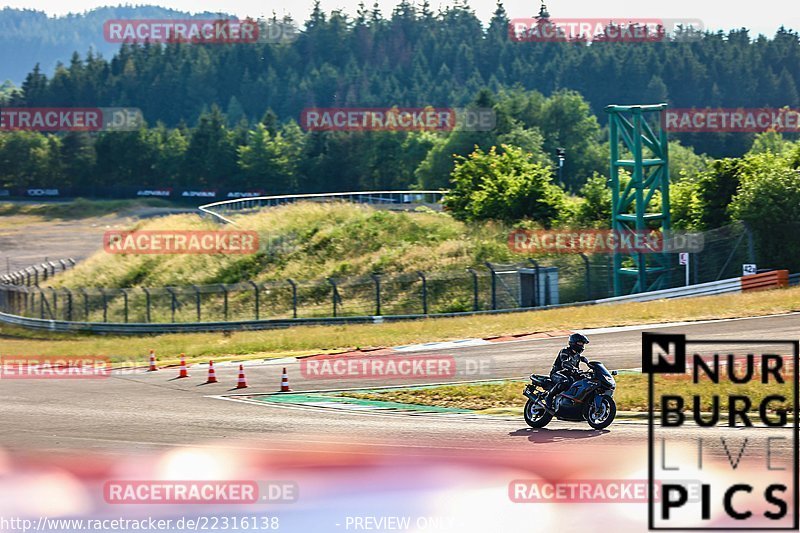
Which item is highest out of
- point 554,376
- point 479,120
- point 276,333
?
point 479,120

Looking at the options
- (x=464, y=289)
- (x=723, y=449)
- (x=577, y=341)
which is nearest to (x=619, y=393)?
(x=577, y=341)

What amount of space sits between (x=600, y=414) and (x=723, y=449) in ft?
8.32

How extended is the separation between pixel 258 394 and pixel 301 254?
111ft

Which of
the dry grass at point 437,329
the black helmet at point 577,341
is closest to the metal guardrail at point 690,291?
the dry grass at point 437,329

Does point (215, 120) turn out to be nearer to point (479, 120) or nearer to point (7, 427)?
point (479, 120)

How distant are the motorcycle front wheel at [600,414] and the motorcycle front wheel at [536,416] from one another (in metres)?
0.73

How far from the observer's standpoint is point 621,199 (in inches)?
1833

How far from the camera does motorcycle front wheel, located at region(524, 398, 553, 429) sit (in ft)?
61.6

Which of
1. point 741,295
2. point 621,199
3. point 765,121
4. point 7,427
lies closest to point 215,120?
point 765,121

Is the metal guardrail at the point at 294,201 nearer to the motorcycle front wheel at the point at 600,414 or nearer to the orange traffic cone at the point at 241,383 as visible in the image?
the orange traffic cone at the point at 241,383

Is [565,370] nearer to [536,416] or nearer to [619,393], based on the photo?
[536,416]

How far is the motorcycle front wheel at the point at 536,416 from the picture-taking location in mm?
18781

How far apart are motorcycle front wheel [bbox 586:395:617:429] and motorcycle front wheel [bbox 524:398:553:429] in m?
0.73

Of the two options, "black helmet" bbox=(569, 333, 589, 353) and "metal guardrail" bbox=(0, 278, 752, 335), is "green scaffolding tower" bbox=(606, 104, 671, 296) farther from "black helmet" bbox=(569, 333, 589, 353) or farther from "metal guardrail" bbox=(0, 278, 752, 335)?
"black helmet" bbox=(569, 333, 589, 353)
